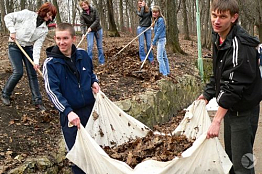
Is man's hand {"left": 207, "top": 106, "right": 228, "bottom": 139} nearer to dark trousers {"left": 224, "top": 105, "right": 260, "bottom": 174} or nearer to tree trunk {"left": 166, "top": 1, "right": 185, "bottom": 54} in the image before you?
dark trousers {"left": 224, "top": 105, "right": 260, "bottom": 174}

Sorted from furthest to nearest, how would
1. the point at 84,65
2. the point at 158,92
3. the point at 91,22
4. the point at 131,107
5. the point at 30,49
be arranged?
the point at 91,22, the point at 158,92, the point at 131,107, the point at 30,49, the point at 84,65

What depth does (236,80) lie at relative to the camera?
224 cm

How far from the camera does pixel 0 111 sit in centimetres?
421

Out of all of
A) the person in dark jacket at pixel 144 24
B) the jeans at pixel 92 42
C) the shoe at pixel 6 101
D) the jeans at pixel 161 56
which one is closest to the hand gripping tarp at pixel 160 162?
the shoe at pixel 6 101

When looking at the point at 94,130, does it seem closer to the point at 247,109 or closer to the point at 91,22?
the point at 247,109

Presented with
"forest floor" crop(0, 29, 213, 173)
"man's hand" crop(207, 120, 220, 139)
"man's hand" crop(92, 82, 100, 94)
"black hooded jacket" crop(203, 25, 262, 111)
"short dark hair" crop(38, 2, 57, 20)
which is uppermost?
"short dark hair" crop(38, 2, 57, 20)

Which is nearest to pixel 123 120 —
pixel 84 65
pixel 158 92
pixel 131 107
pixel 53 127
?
pixel 84 65

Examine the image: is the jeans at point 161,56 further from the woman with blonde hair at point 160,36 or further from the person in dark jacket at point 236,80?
the person in dark jacket at point 236,80

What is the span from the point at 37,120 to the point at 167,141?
6.62 feet

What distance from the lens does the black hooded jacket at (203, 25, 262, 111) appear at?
7.28 feet

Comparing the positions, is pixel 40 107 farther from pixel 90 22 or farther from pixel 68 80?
pixel 90 22

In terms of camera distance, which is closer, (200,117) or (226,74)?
(226,74)

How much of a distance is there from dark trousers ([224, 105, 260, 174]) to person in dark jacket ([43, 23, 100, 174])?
4.35 feet

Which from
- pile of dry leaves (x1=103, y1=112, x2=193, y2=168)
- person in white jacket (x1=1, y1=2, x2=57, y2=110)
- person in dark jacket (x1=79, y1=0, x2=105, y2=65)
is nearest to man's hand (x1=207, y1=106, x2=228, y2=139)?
pile of dry leaves (x1=103, y1=112, x2=193, y2=168)
